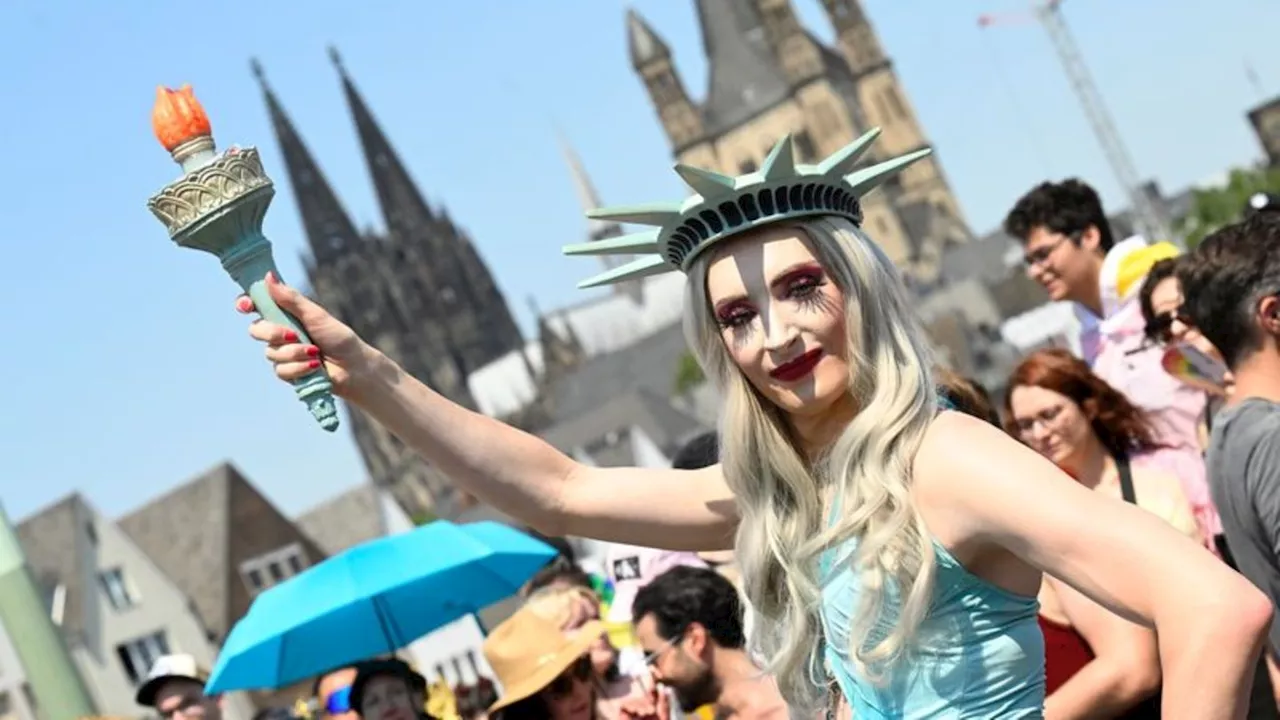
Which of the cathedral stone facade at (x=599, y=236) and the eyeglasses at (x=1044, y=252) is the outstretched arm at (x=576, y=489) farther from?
the cathedral stone facade at (x=599, y=236)

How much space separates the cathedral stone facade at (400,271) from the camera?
136 meters

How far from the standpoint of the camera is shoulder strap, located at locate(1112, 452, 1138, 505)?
18.3ft

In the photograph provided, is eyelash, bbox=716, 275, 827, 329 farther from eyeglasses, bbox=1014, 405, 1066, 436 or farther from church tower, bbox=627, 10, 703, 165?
church tower, bbox=627, 10, 703, 165

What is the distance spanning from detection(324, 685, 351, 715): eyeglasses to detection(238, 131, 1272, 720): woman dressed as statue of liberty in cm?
373

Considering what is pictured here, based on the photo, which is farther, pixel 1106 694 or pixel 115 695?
pixel 115 695

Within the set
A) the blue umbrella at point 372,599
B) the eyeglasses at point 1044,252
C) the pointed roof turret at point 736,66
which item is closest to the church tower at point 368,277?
the pointed roof turret at point 736,66

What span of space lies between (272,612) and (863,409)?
233 inches

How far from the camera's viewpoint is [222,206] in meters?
3.02

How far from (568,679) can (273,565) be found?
2165 inches

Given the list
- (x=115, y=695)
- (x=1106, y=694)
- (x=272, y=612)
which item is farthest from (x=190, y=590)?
(x=1106, y=694)

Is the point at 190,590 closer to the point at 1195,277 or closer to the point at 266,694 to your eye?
the point at 266,694

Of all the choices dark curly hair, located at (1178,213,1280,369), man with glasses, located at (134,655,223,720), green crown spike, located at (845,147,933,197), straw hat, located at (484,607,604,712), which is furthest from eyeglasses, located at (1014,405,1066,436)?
man with glasses, located at (134,655,223,720)

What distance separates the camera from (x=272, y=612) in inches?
335

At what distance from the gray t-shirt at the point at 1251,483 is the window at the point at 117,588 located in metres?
55.5
